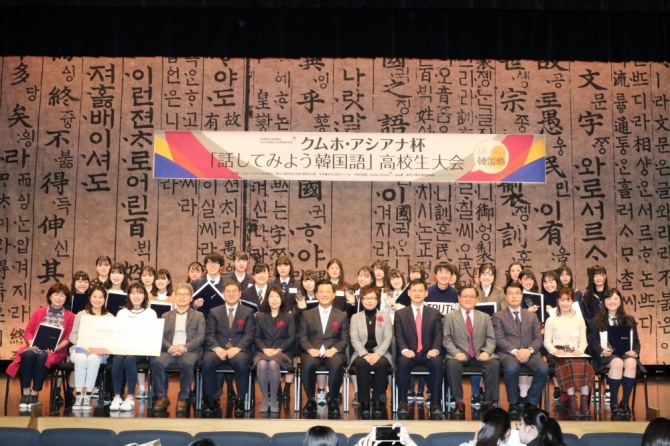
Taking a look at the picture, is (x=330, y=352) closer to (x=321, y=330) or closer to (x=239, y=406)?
(x=321, y=330)

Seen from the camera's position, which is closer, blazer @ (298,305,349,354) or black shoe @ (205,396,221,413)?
black shoe @ (205,396,221,413)

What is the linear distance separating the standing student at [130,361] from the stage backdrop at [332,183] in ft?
10.8

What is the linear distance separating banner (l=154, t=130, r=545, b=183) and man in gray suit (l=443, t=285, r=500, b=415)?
10.8 feet

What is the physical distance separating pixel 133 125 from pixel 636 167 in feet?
23.4

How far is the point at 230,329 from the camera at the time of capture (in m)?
7.29

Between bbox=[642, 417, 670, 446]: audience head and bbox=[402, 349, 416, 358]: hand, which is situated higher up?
bbox=[402, 349, 416, 358]: hand

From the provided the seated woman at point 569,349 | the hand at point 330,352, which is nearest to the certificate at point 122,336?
the hand at point 330,352

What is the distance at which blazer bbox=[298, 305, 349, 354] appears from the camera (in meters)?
7.23

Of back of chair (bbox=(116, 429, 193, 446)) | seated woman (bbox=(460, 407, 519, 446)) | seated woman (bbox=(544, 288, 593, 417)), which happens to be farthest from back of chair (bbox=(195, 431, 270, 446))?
seated woman (bbox=(544, 288, 593, 417))

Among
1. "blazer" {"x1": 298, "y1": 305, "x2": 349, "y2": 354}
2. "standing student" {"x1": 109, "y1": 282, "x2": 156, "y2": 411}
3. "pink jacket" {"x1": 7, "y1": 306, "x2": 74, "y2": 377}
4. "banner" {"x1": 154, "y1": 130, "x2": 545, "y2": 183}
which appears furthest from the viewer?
"banner" {"x1": 154, "y1": 130, "x2": 545, "y2": 183}

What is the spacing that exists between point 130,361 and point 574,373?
4.06 metres

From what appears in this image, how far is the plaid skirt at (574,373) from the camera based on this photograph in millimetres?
6914

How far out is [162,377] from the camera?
6941 millimetres

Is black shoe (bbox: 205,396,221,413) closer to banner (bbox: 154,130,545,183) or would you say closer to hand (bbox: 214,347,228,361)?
hand (bbox: 214,347,228,361)
